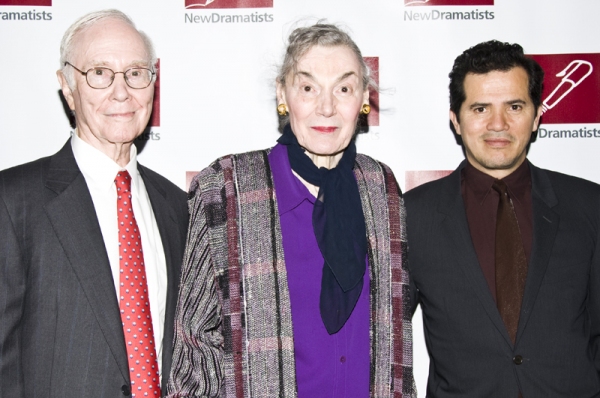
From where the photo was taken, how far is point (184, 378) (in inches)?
80.0

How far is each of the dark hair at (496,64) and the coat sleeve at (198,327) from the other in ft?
4.21

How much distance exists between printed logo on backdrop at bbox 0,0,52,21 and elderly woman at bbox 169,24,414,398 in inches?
59.9

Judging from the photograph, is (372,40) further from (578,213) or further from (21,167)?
(21,167)

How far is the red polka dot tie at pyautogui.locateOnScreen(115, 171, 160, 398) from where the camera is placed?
80.3 inches

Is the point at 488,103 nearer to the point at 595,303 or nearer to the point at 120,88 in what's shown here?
the point at 595,303

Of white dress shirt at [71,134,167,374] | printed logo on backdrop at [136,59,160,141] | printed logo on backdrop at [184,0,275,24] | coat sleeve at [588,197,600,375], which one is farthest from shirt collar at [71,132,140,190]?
coat sleeve at [588,197,600,375]

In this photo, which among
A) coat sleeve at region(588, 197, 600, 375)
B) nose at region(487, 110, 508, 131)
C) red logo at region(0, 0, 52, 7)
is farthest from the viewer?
red logo at region(0, 0, 52, 7)

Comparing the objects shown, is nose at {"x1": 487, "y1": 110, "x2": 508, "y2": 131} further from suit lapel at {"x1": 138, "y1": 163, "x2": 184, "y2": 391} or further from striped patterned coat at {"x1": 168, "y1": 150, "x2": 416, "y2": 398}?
suit lapel at {"x1": 138, "y1": 163, "x2": 184, "y2": 391}

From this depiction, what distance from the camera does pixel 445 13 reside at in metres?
3.13

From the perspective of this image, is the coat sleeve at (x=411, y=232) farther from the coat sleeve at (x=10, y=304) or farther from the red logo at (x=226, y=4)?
the coat sleeve at (x=10, y=304)

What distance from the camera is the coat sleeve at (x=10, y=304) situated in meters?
1.90

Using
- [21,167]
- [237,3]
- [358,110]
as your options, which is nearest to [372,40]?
[237,3]

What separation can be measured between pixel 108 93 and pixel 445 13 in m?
1.79

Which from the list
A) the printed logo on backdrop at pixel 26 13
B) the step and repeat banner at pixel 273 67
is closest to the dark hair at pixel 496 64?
the step and repeat banner at pixel 273 67
